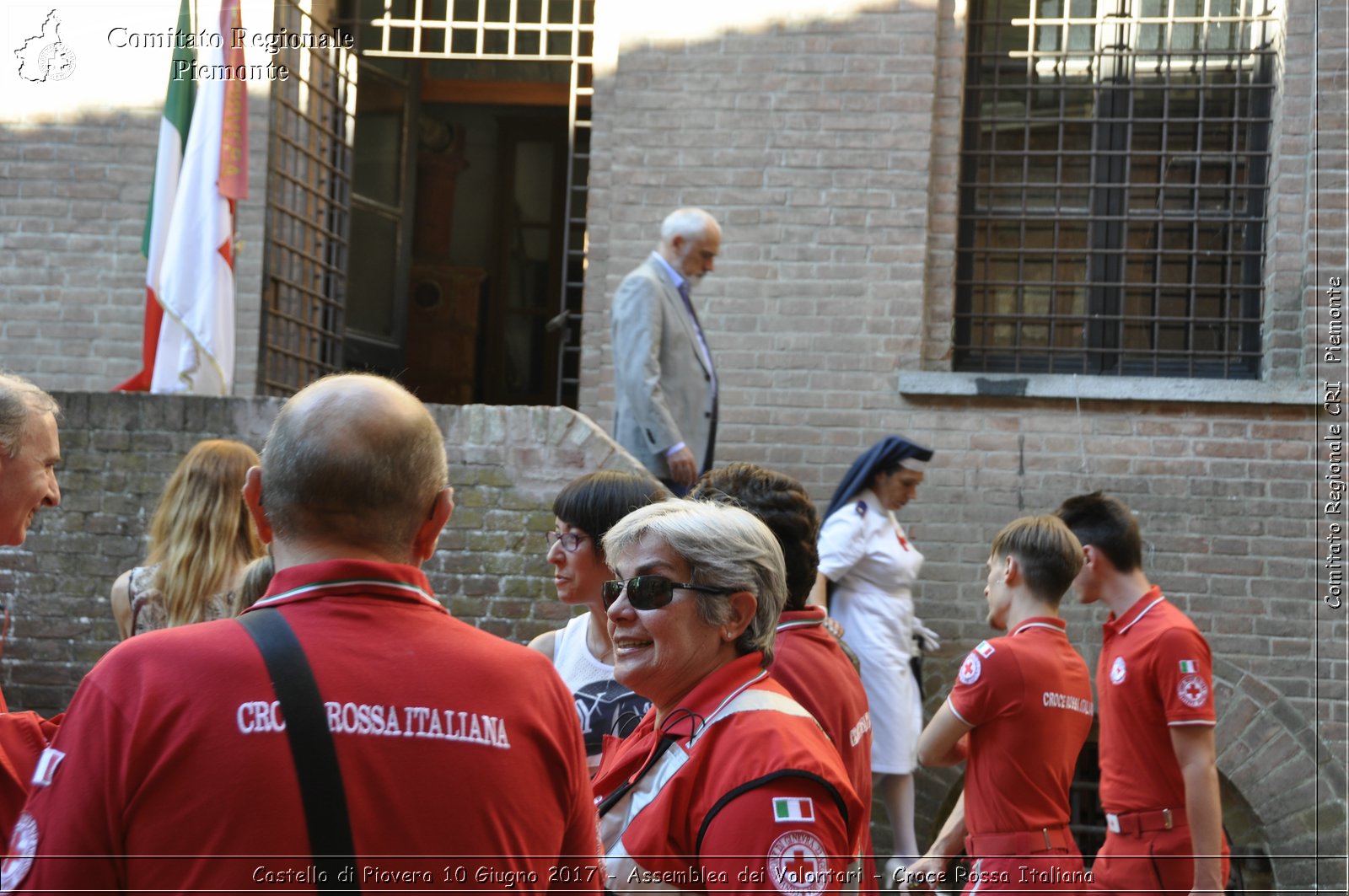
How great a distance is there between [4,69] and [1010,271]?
6494 mm

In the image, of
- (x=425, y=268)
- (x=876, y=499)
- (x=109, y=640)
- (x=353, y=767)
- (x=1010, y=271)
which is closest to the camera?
(x=353, y=767)

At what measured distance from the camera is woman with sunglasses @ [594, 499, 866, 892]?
237cm

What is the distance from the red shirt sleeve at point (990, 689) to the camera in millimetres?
4199

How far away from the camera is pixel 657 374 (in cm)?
700

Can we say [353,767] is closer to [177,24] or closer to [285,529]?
[285,529]

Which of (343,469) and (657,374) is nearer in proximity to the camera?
(343,469)

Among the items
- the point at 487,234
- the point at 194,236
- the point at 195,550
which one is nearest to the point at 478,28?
the point at 194,236

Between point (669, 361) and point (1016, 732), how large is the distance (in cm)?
343

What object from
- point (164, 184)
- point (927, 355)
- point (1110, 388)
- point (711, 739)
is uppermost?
point (164, 184)

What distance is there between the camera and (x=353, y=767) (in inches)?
70.4

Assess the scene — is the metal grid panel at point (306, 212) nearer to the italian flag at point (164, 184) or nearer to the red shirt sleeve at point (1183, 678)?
the italian flag at point (164, 184)

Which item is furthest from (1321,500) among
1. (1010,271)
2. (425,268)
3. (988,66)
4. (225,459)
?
(425,268)

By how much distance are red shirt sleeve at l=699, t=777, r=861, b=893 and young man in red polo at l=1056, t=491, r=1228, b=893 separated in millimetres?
2380

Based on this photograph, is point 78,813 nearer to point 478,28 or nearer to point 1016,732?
point 1016,732
